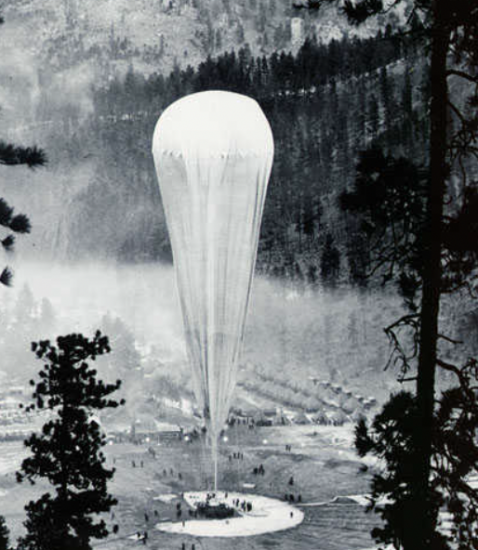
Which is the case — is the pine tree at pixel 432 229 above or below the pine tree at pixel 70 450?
above

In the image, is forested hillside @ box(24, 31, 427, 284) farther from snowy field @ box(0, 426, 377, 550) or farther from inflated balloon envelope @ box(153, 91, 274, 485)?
inflated balloon envelope @ box(153, 91, 274, 485)

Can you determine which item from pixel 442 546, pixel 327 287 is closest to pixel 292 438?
pixel 327 287

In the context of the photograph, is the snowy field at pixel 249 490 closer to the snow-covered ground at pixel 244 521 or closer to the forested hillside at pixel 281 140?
the snow-covered ground at pixel 244 521

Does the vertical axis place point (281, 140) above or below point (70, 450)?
below

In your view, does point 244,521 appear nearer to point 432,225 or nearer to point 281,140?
point 281,140

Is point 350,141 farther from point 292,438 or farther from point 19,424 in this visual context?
point 19,424

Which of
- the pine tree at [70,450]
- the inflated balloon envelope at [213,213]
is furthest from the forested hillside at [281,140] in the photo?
the pine tree at [70,450]

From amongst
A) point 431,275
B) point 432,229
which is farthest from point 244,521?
point 432,229
